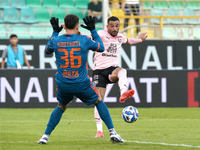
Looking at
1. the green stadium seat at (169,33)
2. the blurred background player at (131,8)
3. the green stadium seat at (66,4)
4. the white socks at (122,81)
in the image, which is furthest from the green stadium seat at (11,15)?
the white socks at (122,81)

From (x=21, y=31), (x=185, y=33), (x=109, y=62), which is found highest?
(x=21, y=31)

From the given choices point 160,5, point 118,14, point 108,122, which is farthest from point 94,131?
point 160,5

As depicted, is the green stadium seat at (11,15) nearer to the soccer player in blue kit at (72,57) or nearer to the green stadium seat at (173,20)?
the green stadium seat at (173,20)

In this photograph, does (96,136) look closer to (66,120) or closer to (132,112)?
(132,112)

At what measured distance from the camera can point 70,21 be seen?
5.58 meters

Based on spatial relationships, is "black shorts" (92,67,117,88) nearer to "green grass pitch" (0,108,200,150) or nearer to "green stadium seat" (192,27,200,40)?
"green grass pitch" (0,108,200,150)

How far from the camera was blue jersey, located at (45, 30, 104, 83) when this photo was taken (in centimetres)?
563

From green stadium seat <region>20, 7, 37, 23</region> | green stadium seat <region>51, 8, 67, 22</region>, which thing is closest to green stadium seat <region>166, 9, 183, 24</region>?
green stadium seat <region>51, 8, 67, 22</region>

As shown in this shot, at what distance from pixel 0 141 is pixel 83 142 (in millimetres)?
1254

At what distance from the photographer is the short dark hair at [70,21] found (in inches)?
219

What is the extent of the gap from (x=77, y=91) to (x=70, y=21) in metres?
0.96

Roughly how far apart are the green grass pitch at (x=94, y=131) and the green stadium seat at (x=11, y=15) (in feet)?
22.8

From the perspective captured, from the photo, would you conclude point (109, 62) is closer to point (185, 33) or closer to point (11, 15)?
point (185, 33)

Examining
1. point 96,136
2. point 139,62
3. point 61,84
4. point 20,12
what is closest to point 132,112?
point 96,136
